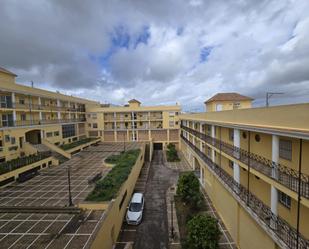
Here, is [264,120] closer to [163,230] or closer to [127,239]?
[163,230]

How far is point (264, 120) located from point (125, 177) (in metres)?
14.0

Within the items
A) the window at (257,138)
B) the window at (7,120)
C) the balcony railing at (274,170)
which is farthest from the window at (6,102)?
the window at (257,138)

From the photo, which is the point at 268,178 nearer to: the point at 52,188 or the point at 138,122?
the point at 52,188

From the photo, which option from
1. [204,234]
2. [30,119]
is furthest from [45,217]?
[30,119]

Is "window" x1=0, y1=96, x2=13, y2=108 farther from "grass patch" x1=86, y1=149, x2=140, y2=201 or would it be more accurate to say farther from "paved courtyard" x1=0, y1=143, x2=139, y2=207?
"grass patch" x1=86, y1=149, x2=140, y2=201

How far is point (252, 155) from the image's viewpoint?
478 inches

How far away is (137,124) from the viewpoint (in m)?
46.2

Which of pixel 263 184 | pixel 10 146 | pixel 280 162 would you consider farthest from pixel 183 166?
pixel 10 146

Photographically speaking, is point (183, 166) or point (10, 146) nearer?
point (10, 146)

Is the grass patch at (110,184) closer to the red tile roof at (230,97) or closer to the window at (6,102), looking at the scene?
the window at (6,102)

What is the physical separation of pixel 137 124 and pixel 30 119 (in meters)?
22.9

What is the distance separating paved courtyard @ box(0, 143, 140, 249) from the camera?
10.7 m

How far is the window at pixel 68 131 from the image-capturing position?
37.8m

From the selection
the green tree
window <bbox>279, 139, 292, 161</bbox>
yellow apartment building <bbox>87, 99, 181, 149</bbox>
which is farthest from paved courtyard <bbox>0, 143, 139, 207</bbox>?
yellow apartment building <bbox>87, 99, 181, 149</bbox>
